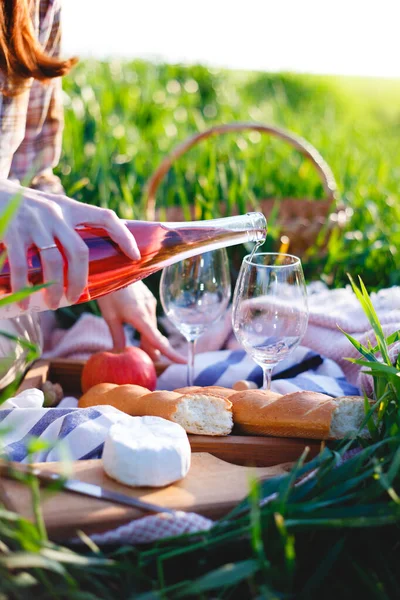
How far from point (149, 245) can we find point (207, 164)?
179 cm

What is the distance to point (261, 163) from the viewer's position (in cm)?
357

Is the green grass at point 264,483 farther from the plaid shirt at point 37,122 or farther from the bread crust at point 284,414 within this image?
the plaid shirt at point 37,122

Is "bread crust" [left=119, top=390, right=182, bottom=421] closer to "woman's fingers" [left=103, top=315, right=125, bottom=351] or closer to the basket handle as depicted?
"woman's fingers" [left=103, top=315, right=125, bottom=351]

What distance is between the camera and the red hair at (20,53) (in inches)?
53.3

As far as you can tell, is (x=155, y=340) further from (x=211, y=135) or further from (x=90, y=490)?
(x=211, y=135)

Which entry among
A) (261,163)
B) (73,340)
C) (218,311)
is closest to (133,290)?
(218,311)

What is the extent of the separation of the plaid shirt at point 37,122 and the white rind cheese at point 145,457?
0.81 m

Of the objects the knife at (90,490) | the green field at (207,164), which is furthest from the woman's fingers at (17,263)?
the green field at (207,164)

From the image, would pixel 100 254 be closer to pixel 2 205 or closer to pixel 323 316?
pixel 2 205

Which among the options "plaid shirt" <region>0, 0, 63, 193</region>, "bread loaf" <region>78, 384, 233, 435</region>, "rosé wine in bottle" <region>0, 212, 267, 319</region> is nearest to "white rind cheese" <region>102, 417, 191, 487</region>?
"bread loaf" <region>78, 384, 233, 435</region>

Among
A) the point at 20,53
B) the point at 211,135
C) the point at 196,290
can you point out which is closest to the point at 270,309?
the point at 196,290

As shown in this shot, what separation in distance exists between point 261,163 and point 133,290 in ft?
7.20

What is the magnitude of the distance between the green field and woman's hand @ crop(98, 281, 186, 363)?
2.46ft

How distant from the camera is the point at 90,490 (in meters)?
0.91
